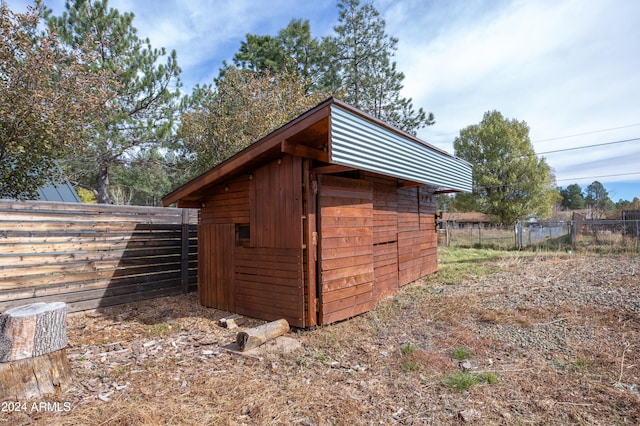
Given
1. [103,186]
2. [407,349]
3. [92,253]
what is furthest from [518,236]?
[103,186]

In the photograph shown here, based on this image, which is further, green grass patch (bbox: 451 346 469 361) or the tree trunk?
the tree trunk

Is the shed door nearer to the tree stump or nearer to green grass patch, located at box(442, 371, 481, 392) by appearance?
green grass patch, located at box(442, 371, 481, 392)

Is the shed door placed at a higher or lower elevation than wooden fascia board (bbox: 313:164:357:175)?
lower

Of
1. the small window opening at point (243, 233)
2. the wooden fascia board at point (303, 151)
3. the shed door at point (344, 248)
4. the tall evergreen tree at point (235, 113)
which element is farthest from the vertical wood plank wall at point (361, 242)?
the tall evergreen tree at point (235, 113)

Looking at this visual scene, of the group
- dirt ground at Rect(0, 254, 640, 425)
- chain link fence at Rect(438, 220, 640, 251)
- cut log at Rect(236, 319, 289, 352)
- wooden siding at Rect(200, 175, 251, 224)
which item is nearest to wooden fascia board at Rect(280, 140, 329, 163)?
wooden siding at Rect(200, 175, 251, 224)

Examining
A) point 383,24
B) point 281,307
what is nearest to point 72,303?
point 281,307

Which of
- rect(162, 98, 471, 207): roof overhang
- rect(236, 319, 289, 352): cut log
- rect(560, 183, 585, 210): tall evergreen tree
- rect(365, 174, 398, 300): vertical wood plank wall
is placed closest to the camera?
rect(236, 319, 289, 352): cut log

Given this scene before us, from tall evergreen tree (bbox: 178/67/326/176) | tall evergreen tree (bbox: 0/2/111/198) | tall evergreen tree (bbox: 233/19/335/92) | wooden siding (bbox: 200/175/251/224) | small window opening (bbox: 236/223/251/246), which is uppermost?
tall evergreen tree (bbox: 233/19/335/92)

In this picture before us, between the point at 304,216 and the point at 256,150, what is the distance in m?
1.15

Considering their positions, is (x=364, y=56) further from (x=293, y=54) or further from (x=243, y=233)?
(x=243, y=233)

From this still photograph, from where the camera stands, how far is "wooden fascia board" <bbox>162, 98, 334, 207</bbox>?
4.09m

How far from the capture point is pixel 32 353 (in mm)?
2793

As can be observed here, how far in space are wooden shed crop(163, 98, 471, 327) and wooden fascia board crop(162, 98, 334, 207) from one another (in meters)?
0.01

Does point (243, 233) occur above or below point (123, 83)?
below
